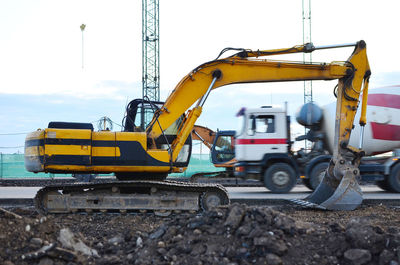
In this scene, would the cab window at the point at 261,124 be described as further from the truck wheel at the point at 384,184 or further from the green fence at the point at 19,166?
the green fence at the point at 19,166

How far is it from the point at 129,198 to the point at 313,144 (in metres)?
8.50

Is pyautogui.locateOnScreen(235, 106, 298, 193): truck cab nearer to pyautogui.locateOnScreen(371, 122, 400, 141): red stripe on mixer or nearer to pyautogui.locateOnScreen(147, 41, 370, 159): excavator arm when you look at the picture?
pyautogui.locateOnScreen(371, 122, 400, 141): red stripe on mixer

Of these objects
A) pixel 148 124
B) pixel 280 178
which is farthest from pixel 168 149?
pixel 280 178

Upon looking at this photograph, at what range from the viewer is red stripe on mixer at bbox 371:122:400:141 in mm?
15403

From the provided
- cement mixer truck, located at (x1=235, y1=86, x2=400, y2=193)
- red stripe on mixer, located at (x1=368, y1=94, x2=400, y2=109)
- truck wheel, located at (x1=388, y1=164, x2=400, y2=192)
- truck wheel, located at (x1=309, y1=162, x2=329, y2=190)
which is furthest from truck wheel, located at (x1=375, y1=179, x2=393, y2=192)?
red stripe on mixer, located at (x1=368, y1=94, x2=400, y2=109)

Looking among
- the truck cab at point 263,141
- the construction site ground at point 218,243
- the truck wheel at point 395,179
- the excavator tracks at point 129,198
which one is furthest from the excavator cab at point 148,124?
the truck wheel at point 395,179

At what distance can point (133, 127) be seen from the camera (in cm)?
1019

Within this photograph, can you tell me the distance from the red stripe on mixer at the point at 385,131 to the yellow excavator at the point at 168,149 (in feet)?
16.6

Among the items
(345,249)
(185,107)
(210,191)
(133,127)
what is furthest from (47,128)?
(345,249)

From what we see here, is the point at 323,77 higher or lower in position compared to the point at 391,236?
higher

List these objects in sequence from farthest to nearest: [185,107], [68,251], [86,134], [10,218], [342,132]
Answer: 1. [342,132]
2. [185,107]
3. [86,134]
4. [10,218]
5. [68,251]

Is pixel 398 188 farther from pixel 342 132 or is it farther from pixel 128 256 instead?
pixel 128 256

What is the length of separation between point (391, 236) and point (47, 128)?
6628 mm

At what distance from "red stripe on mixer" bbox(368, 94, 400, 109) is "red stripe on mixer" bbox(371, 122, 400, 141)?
68 cm
